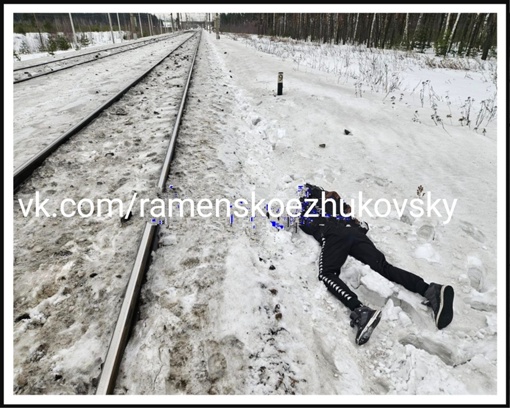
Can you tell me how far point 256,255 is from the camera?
2961 mm

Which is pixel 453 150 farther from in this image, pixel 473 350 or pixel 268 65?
pixel 268 65

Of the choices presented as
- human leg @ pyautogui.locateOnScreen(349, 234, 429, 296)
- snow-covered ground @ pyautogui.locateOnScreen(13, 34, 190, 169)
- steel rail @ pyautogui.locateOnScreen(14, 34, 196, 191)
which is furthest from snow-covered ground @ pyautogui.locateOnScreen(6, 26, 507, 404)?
snow-covered ground @ pyautogui.locateOnScreen(13, 34, 190, 169)

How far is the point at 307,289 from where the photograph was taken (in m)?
2.72

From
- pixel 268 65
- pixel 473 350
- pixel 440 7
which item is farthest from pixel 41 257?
pixel 268 65

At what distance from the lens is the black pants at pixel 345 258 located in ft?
8.53

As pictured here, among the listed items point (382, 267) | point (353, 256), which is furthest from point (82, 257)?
point (382, 267)

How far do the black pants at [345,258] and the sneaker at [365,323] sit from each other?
0.46 ft

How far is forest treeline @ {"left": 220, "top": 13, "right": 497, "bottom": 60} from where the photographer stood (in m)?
19.7

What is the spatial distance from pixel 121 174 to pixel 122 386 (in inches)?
116

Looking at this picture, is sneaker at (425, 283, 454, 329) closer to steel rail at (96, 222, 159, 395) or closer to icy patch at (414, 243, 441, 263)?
icy patch at (414, 243, 441, 263)

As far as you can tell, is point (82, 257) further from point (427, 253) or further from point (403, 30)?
point (403, 30)

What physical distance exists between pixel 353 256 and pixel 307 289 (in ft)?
2.23

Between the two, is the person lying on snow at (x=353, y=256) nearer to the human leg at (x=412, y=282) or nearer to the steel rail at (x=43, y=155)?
the human leg at (x=412, y=282)

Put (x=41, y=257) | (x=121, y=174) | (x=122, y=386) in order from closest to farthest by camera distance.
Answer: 1. (x=122, y=386)
2. (x=41, y=257)
3. (x=121, y=174)
